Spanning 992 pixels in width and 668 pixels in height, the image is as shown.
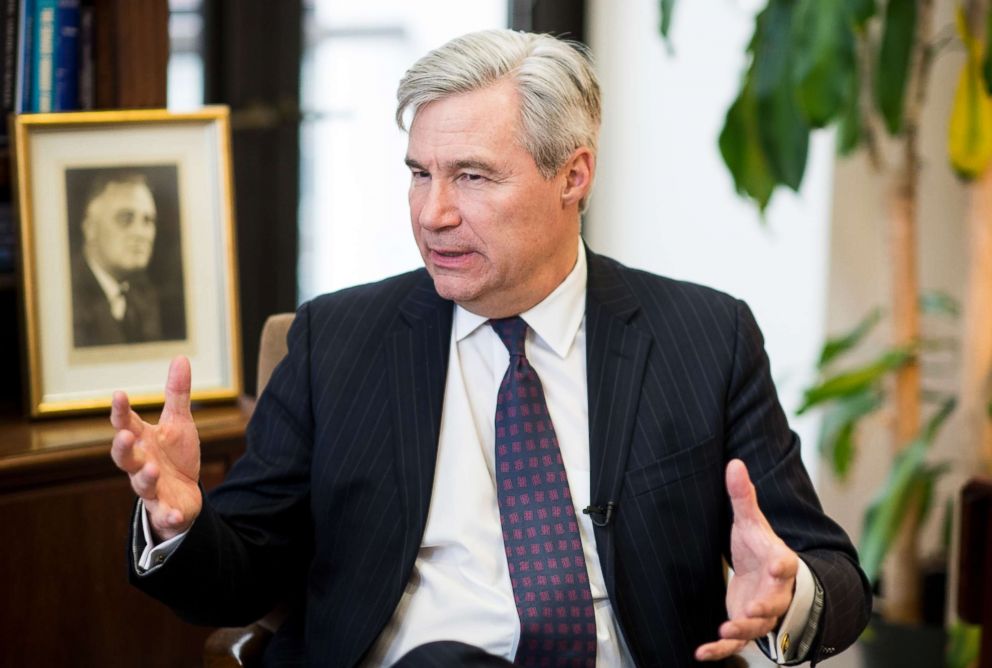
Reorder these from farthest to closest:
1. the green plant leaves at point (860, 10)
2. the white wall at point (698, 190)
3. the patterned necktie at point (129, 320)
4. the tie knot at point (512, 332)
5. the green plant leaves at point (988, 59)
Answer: the white wall at point (698, 190) → the green plant leaves at point (988, 59) → the green plant leaves at point (860, 10) → the patterned necktie at point (129, 320) → the tie knot at point (512, 332)

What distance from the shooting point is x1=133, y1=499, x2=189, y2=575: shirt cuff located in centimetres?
155

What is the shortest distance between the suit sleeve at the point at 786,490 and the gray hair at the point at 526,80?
369 mm

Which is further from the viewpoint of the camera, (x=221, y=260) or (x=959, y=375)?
(x=959, y=375)

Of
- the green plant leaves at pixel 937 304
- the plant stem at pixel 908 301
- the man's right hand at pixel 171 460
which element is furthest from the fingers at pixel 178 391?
the green plant leaves at pixel 937 304

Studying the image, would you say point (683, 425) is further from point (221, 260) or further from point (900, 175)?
point (900, 175)

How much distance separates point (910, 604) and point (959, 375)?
561 mm

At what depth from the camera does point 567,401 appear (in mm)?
1771

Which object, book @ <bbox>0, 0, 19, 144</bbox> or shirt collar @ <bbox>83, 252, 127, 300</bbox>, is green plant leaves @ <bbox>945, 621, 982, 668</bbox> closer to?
A: shirt collar @ <bbox>83, 252, 127, 300</bbox>

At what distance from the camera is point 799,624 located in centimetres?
158

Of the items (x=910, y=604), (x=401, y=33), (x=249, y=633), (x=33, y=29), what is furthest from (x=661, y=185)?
(x=249, y=633)

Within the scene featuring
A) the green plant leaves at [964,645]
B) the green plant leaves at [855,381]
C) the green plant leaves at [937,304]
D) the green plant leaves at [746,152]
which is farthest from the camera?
the green plant leaves at [937,304]

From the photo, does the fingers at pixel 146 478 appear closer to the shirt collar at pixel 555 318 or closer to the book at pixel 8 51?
the shirt collar at pixel 555 318

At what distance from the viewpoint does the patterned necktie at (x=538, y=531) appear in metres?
1.63

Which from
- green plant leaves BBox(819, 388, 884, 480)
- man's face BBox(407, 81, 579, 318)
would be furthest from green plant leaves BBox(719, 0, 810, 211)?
man's face BBox(407, 81, 579, 318)
